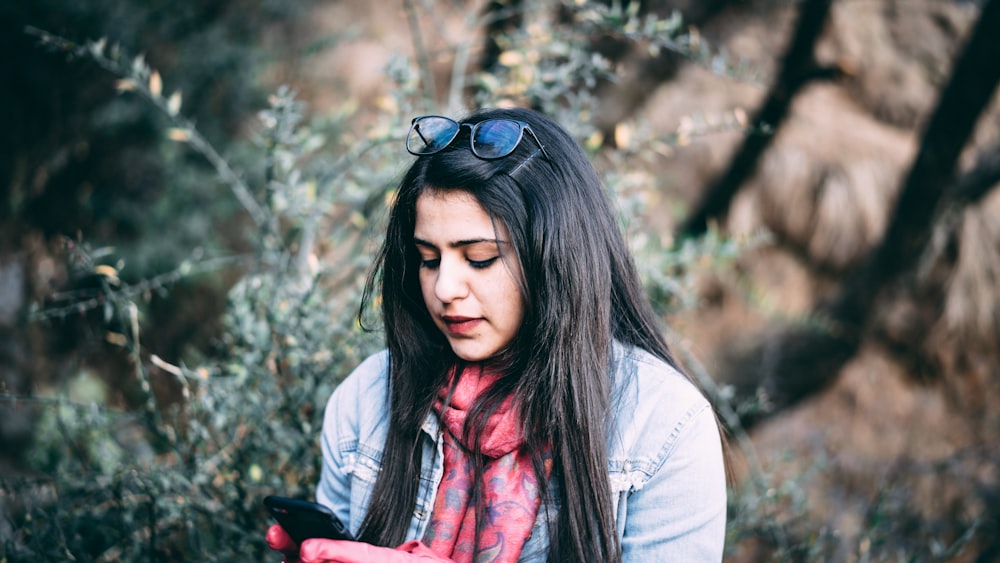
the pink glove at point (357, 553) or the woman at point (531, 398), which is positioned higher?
the woman at point (531, 398)

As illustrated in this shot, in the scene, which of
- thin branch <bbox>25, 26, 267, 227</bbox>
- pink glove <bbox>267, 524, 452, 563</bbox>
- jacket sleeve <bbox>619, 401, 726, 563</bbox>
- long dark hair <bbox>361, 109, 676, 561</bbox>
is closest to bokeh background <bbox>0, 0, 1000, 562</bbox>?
thin branch <bbox>25, 26, 267, 227</bbox>

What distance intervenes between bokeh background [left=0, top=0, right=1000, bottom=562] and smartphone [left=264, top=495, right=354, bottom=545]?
633 millimetres

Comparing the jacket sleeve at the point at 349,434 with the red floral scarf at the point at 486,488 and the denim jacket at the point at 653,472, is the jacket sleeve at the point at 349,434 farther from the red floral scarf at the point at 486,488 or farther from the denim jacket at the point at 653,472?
the red floral scarf at the point at 486,488

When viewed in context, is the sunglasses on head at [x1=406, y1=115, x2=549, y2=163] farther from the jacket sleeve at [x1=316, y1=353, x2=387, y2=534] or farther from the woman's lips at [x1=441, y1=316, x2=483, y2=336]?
the jacket sleeve at [x1=316, y1=353, x2=387, y2=534]

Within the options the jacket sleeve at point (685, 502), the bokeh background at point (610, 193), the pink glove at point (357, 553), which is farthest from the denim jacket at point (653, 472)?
the bokeh background at point (610, 193)

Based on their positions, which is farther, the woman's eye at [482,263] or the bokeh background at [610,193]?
the bokeh background at [610,193]

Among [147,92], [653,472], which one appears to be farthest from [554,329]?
[147,92]

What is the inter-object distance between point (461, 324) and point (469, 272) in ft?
0.36

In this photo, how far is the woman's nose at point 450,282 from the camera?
1.27 meters

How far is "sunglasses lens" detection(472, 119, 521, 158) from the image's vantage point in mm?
1271

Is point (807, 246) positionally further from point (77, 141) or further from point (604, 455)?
point (77, 141)

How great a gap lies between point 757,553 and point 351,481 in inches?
91.8

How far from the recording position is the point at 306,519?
1244mm

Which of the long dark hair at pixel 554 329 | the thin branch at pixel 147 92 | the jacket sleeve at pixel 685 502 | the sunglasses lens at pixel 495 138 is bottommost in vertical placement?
the jacket sleeve at pixel 685 502
